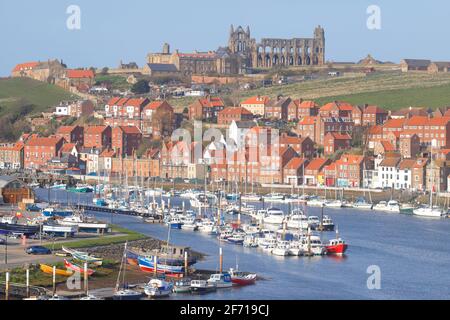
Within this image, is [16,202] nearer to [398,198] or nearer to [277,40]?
[398,198]

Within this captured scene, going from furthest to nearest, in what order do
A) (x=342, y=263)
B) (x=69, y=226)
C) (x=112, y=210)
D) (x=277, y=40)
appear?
(x=277, y=40), (x=112, y=210), (x=69, y=226), (x=342, y=263)

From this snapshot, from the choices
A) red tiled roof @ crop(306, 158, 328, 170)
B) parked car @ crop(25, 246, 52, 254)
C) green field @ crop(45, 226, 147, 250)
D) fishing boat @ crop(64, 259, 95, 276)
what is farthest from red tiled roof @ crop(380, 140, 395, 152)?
fishing boat @ crop(64, 259, 95, 276)

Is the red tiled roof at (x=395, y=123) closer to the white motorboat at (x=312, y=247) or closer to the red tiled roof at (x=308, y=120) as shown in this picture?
the red tiled roof at (x=308, y=120)

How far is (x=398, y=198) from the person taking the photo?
4672 centimetres

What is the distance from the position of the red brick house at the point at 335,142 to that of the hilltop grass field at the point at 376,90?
9656 mm

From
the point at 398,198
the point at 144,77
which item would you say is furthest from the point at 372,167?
the point at 144,77

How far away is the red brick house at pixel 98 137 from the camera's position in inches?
2435

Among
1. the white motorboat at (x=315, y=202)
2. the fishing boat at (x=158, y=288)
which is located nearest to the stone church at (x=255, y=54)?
the white motorboat at (x=315, y=202)

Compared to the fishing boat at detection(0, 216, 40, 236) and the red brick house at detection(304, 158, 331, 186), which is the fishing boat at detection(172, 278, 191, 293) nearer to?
the fishing boat at detection(0, 216, 40, 236)

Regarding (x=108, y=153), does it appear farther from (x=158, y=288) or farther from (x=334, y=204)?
(x=158, y=288)

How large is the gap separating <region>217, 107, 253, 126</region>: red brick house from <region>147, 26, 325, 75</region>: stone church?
23789 mm

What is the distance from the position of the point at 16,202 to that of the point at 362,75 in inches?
1651

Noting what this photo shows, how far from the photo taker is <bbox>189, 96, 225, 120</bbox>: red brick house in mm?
65500
